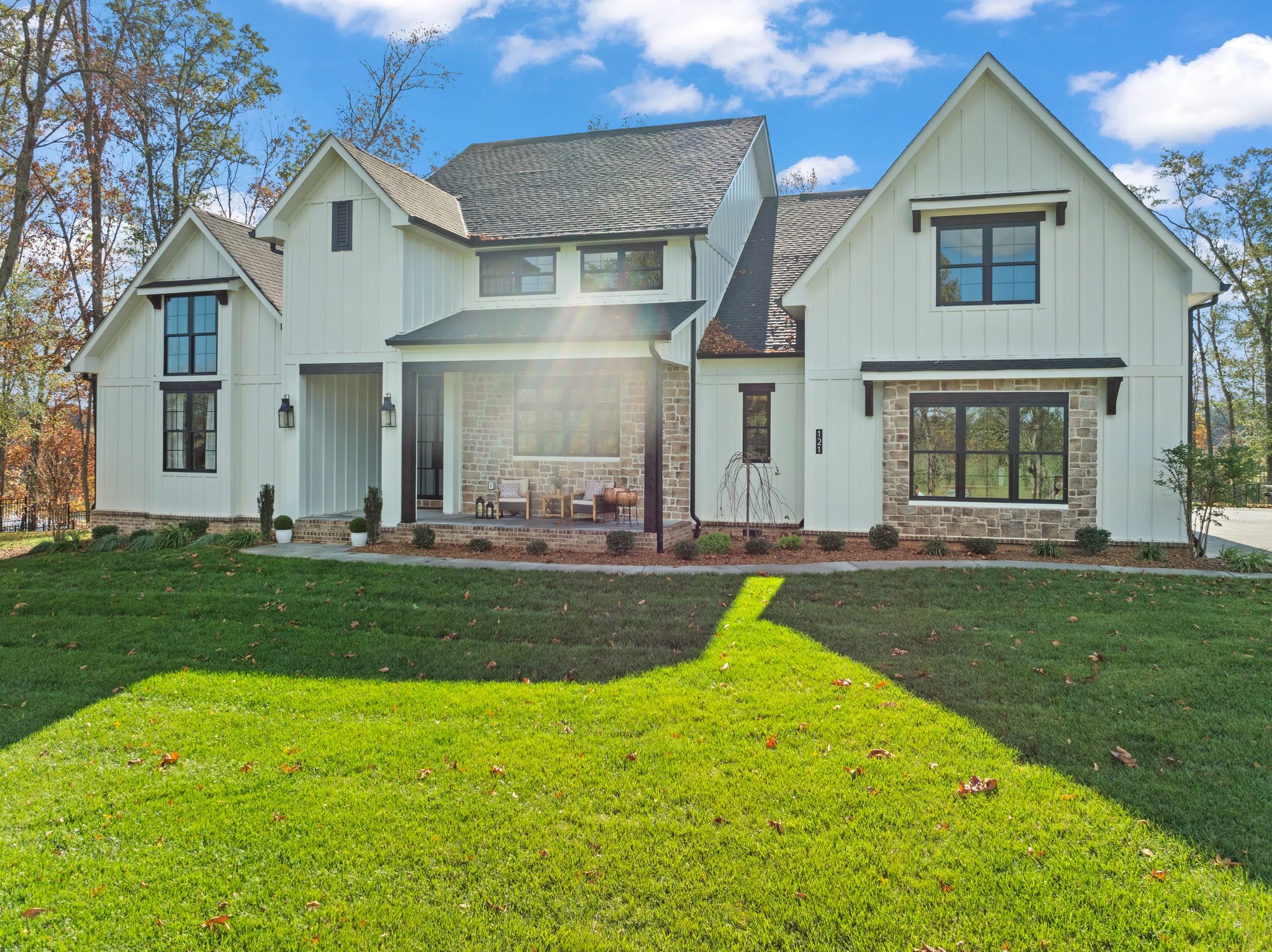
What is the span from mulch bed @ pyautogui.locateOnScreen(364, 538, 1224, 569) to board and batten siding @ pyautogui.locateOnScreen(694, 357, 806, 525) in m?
1.58

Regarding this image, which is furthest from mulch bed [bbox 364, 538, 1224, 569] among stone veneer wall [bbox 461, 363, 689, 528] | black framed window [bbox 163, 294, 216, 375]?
black framed window [bbox 163, 294, 216, 375]

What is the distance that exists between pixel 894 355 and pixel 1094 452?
3.52 meters

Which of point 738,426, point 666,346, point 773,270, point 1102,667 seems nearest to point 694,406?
point 738,426

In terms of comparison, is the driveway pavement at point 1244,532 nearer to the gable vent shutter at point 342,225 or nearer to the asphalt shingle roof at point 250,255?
the gable vent shutter at point 342,225

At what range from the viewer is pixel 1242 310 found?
90.5 feet

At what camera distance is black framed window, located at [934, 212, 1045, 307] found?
512 inches

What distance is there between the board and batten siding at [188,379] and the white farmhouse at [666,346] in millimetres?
66

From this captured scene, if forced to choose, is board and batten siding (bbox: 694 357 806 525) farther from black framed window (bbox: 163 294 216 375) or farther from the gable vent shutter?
black framed window (bbox: 163 294 216 375)

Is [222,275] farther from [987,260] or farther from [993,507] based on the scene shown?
[993,507]

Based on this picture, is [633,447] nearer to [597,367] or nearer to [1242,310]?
[597,367]

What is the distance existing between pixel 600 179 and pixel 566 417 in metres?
5.62

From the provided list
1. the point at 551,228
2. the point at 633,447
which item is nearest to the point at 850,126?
the point at 551,228

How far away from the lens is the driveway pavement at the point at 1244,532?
13406 mm

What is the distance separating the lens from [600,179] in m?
17.3
